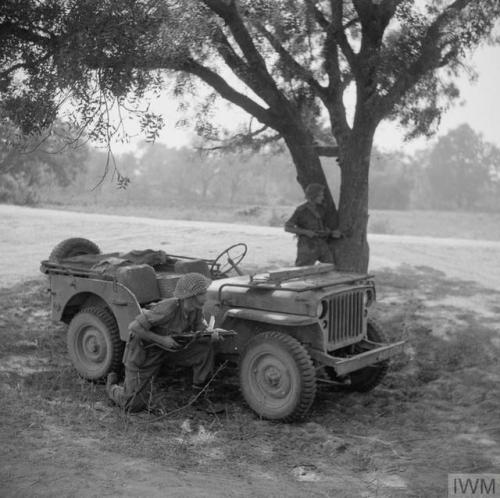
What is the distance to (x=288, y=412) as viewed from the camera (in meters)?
5.79

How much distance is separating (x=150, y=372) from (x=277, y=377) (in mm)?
1155

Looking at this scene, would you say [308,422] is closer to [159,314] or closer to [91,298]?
[159,314]

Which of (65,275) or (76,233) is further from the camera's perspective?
(76,233)

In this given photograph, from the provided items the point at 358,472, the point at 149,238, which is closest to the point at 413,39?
the point at 358,472

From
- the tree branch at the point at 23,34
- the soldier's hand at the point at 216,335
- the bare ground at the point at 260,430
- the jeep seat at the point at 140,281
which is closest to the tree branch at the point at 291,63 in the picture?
the bare ground at the point at 260,430

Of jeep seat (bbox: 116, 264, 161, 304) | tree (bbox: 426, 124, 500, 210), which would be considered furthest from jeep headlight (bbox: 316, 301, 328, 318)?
tree (bbox: 426, 124, 500, 210)

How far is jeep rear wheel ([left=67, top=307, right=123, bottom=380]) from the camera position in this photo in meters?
6.89

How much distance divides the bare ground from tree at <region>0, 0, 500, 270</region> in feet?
8.41

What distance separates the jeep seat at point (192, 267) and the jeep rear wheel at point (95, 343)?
2.97ft

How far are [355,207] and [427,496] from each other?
6219mm

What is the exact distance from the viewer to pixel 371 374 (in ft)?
22.2

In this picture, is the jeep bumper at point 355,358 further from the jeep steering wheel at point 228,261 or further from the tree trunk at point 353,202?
the tree trunk at point 353,202

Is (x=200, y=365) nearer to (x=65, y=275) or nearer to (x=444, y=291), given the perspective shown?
(x=65, y=275)

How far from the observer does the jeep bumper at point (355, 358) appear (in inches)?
228
